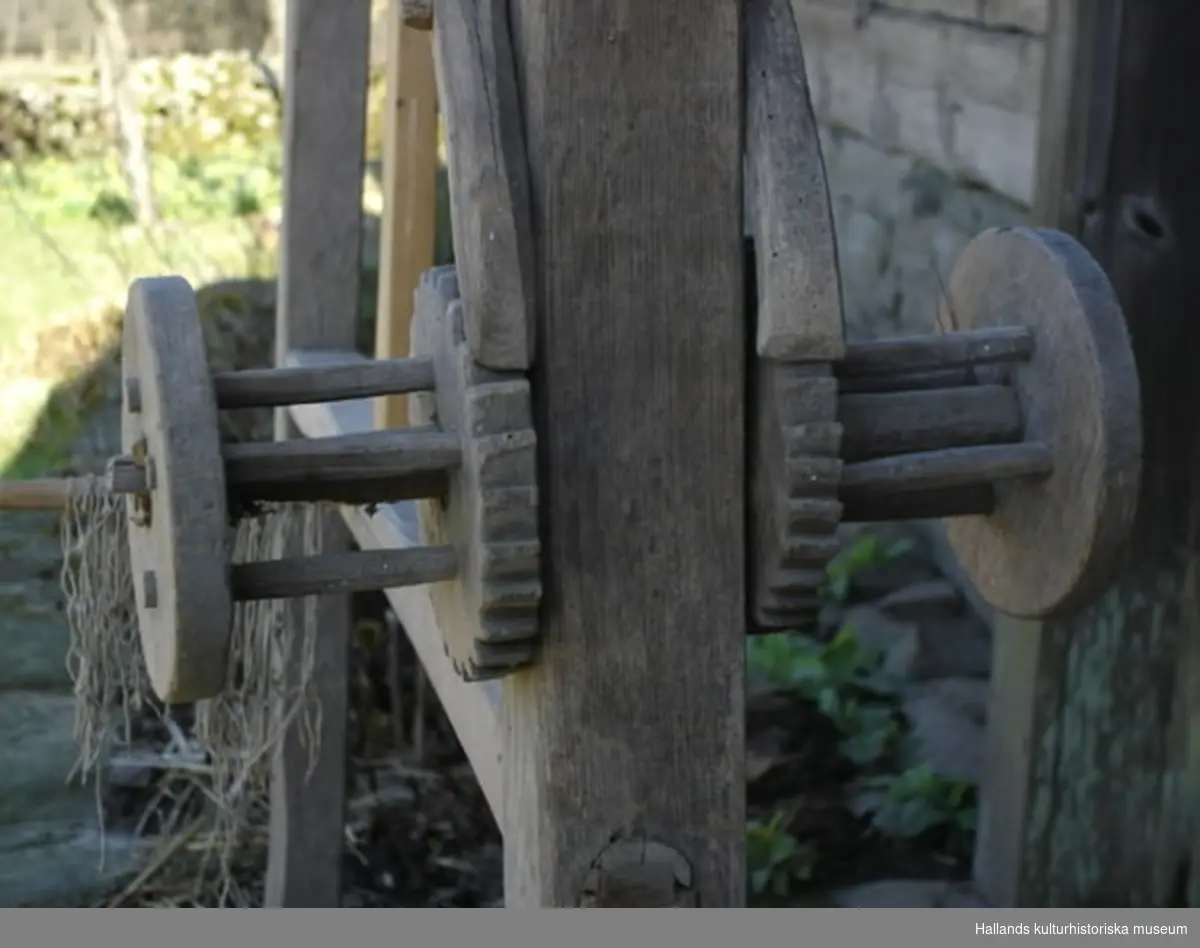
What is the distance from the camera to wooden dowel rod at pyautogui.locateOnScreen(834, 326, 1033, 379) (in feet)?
3.96

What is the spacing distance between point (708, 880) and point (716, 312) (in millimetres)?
372

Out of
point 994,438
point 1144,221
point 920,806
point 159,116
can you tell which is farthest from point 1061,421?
point 159,116

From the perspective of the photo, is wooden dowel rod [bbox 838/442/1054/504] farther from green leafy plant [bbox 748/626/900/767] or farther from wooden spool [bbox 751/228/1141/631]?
green leafy plant [bbox 748/626/900/767]

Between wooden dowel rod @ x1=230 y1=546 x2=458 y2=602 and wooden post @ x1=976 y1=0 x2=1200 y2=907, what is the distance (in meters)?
1.44

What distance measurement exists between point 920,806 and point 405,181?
1.37m

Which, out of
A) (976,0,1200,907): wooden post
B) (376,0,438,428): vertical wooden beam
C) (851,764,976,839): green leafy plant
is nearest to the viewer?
(976,0,1200,907): wooden post

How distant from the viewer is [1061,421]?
121 cm

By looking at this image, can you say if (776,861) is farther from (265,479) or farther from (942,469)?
(265,479)

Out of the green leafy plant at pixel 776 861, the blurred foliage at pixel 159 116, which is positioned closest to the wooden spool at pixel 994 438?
the green leafy plant at pixel 776 861

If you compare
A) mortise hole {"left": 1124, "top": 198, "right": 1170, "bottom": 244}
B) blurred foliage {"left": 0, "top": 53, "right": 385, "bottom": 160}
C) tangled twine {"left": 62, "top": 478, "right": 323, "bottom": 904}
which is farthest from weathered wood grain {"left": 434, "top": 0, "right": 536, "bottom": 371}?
blurred foliage {"left": 0, "top": 53, "right": 385, "bottom": 160}

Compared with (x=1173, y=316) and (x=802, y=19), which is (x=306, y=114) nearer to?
(x=1173, y=316)

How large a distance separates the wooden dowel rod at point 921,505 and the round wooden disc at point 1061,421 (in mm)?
11

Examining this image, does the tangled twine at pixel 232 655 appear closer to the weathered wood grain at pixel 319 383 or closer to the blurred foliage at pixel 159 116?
the weathered wood grain at pixel 319 383

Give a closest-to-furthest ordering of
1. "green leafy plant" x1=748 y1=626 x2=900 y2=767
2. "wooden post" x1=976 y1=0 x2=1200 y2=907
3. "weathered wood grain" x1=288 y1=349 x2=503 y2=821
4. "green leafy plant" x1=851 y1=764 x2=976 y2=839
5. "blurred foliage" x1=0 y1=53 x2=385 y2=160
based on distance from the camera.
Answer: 1. "weathered wood grain" x1=288 y1=349 x2=503 y2=821
2. "wooden post" x1=976 y1=0 x2=1200 y2=907
3. "green leafy plant" x1=851 y1=764 x2=976 y2=839
4. "green leafy plant" x1=748 y1=626 x2=900 y2=767
5. "blurred foliage" x1=0 y1=53 x2=385 y2=160
